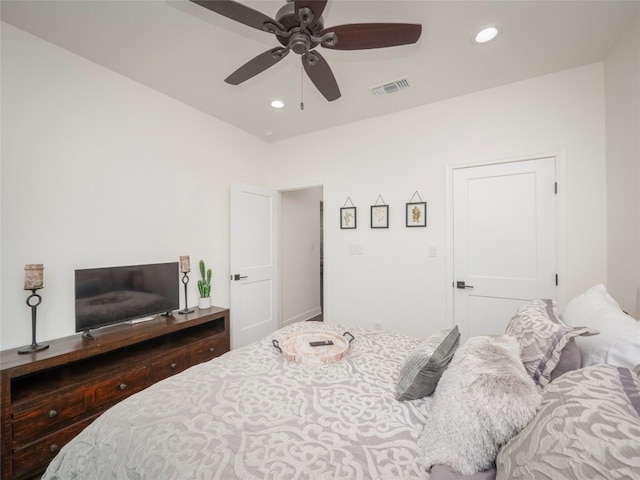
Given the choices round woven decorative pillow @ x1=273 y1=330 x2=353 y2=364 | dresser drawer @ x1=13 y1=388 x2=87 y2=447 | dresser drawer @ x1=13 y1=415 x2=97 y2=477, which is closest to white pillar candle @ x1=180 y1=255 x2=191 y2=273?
dresser drawer @ x1=13 y1=388 x2=87 y2=447

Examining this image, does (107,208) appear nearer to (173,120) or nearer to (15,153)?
(15,153)

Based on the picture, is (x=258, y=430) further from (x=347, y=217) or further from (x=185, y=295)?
(x=347, y=217)

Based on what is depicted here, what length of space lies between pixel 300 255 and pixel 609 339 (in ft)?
13.3

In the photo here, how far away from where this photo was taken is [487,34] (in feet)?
6.35

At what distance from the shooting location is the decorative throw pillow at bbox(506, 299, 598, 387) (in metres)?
0.99

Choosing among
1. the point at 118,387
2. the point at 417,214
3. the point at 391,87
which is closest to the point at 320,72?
the point at 391,87

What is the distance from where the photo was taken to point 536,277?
250cm

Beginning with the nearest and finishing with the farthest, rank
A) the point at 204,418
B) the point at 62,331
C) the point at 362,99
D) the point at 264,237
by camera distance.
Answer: the point at 204,418
the point at 62,331
the point at 362,99
the point at 264,237

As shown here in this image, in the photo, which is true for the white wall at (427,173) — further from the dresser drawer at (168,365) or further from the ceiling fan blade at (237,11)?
the ceiling fan blade at (237,11)

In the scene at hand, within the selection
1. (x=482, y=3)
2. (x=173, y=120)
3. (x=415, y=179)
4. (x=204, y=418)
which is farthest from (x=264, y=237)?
(x=482, y=3)

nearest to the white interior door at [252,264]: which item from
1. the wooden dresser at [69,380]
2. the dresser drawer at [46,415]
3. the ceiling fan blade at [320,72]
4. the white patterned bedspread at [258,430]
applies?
the wooden dresser at [69,380]

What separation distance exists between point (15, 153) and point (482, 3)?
326 centimetres

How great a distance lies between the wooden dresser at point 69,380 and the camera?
5.15ft

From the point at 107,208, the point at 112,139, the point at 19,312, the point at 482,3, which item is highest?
the point at 482,3
